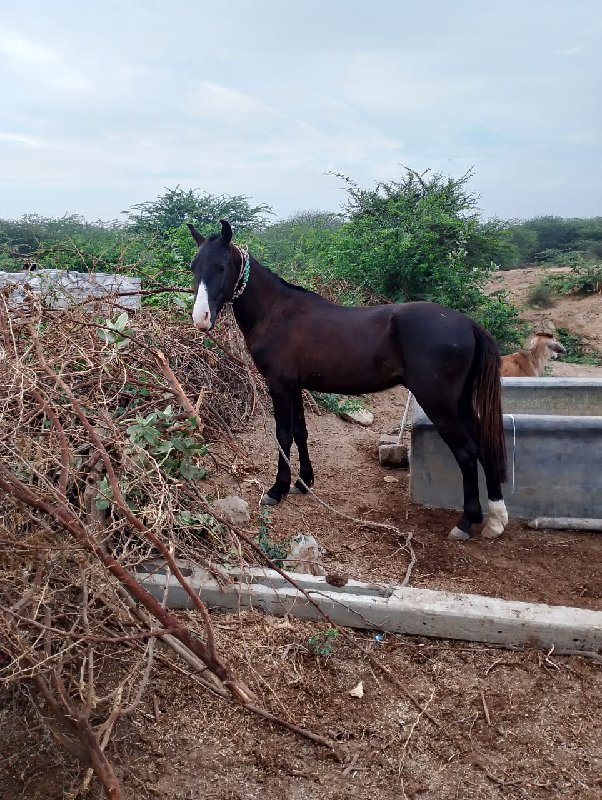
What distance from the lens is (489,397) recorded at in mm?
3967

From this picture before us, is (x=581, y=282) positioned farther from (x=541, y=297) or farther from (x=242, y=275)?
(x=242, y=275)

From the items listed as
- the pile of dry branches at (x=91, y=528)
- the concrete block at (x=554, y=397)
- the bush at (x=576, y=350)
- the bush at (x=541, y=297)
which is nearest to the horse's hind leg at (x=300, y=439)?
the pile of dry branches at (x=91, y=528)

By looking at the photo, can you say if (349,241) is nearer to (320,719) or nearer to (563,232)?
(320,719)

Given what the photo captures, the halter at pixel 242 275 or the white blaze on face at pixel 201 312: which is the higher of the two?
the halter at pixel 242 275

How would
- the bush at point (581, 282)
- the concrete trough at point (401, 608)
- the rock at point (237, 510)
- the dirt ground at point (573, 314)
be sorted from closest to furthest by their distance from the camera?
the concrete trough at point (401, 608) → the rock at point (237, 510) → the dirt ground at point (573, 314) → the bush at point (581, 282)

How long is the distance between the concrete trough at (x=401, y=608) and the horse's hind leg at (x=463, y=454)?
1066 mm

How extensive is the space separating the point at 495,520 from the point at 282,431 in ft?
5.12

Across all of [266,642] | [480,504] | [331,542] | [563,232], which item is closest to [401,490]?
[480,504]

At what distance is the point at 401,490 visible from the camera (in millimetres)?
4902

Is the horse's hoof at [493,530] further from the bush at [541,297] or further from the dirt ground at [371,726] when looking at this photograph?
the bush at [541,297]

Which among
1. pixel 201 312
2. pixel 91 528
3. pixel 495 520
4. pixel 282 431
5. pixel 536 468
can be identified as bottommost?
pixel 495 520

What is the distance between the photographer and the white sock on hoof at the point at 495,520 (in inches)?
160

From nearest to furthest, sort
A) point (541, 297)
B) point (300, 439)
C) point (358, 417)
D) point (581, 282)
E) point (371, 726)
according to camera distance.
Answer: point (371, 726) < point (300, 439) < point (358, 417) < point (581, 282) < point (541, 297)

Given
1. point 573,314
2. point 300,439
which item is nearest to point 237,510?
point 300,439
